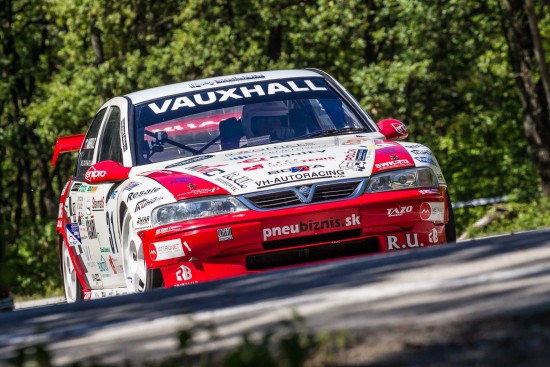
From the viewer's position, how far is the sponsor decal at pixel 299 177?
817cm

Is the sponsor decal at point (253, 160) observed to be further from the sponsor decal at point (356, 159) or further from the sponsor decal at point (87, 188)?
the sponsor decal at point (87, 188)

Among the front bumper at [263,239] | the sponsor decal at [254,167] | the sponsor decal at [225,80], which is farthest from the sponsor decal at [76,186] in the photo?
the sponsor decal at [254,167]

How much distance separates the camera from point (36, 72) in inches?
1475

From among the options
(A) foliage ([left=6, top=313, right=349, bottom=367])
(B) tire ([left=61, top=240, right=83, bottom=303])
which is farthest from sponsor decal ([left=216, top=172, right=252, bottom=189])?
(A) foliage ([left=6, top=313, right=349, bottom=367])

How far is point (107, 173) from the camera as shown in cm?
902

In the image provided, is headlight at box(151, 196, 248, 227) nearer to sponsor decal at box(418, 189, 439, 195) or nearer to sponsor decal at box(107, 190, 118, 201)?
sponsor decal at box(107, 190, 118, 201)

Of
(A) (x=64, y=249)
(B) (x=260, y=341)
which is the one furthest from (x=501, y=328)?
(A) (x=64, y=249)

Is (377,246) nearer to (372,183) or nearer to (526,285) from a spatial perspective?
(372,183)

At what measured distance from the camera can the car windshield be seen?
9477mm

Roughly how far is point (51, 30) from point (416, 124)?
11.7 m

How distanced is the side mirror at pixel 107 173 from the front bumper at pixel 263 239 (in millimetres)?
888

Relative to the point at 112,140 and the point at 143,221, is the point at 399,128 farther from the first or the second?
the point at 143,221

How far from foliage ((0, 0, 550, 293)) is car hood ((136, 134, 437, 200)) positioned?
17.9 m

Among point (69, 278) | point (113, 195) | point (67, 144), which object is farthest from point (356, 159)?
point (67, 144)
